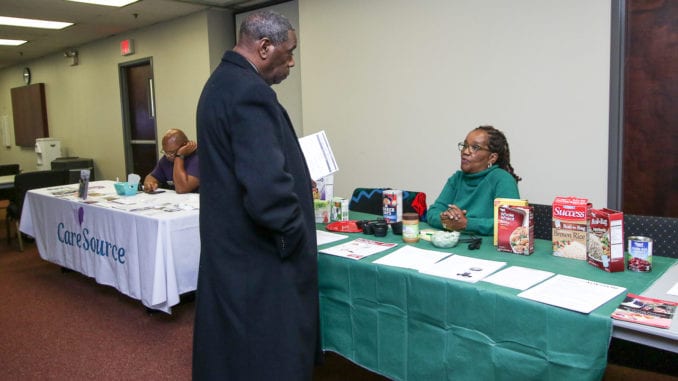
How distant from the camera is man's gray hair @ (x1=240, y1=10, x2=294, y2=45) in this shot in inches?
60.4

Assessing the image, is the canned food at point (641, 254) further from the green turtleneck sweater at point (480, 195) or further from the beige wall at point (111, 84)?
the beige wall at point (111, 84)

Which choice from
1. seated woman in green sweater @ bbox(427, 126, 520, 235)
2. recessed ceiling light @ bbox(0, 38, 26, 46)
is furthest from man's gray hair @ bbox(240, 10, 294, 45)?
recessed ceiling light @ bbox(0, 38, 26, 46)

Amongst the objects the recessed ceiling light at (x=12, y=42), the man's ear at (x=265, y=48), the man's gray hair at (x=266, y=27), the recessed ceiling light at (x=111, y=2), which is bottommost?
the man's ear at (x=265, y=48)

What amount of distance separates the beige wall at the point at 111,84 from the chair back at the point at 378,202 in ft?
10.7

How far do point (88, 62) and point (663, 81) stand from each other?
298 inches

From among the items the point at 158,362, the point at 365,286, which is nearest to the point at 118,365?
the point at 158,362

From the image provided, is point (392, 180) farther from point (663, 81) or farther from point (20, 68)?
point (20, 68)

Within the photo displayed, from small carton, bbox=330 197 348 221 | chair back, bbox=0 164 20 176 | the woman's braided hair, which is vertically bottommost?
small carton, bbox=330 197 348 221

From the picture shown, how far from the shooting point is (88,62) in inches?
303

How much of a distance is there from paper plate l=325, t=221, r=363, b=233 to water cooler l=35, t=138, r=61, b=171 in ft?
24.3

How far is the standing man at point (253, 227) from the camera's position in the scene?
4.59 ft

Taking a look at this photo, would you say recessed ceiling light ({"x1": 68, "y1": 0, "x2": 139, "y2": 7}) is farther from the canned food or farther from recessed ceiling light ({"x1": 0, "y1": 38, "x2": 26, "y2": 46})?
the canned food

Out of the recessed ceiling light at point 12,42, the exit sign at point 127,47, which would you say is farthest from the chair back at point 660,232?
the recessed ceiling light at point 12,42

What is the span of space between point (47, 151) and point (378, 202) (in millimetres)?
7182
